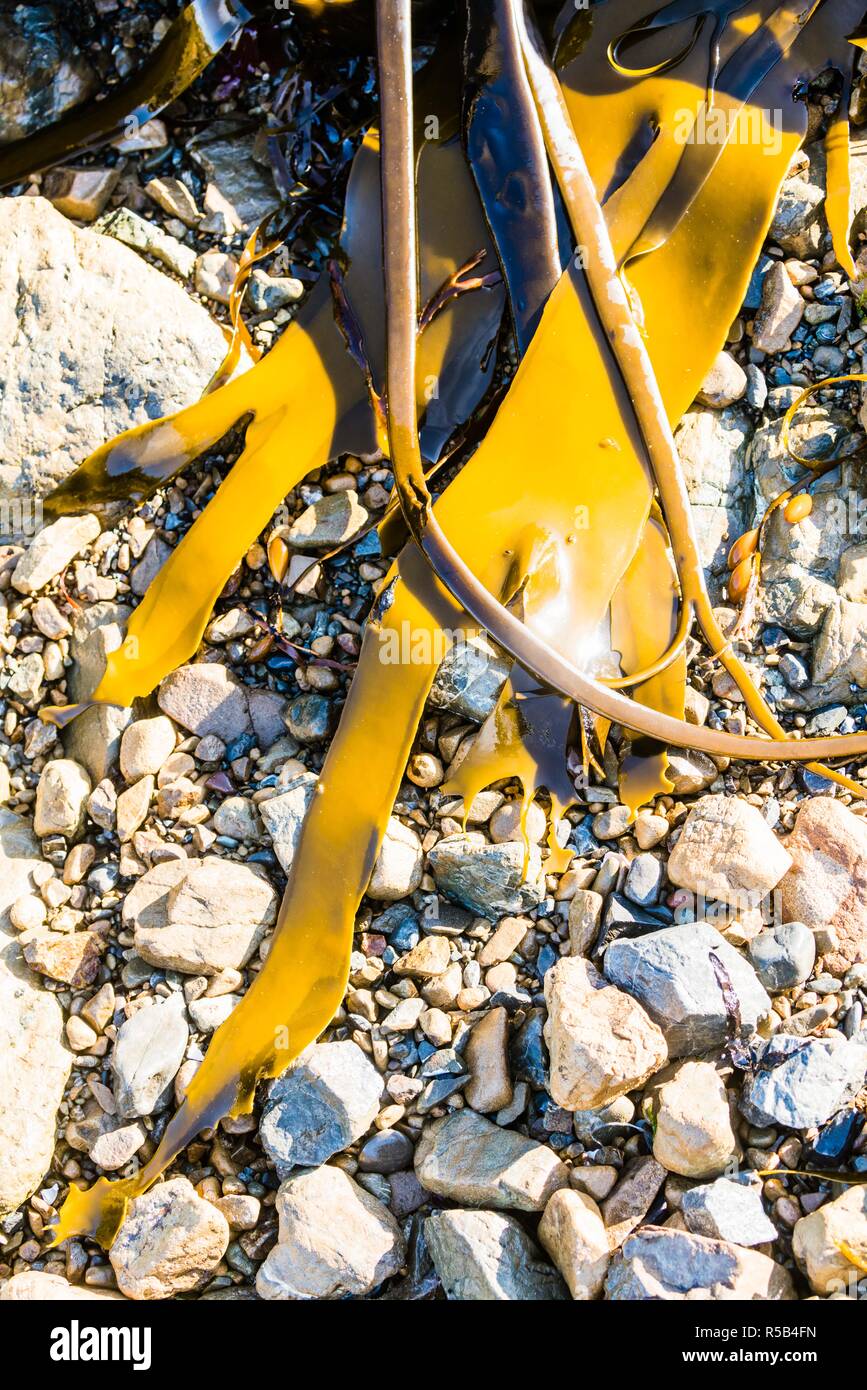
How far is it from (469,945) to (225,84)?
1.97 m

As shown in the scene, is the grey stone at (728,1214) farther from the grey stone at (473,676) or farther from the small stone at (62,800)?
the small stone at (62,800)

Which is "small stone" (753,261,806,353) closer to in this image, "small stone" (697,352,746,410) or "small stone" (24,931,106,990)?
"small stone" (697,352,746,410)

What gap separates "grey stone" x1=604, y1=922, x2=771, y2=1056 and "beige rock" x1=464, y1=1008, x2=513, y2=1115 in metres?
0.22

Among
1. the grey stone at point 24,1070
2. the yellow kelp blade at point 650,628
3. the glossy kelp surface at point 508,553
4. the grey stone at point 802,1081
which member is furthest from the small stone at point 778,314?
the grey stone at point 24,1070

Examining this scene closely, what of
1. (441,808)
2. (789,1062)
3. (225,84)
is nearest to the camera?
(789,1062)

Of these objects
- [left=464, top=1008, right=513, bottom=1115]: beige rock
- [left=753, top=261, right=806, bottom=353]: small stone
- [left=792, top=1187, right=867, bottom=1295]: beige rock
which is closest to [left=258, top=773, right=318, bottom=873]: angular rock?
[left=464, top=1008, right=513, bottom=1115]: beige rock

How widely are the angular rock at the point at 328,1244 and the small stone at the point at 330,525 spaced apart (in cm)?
118

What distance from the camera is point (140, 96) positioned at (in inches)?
88.0

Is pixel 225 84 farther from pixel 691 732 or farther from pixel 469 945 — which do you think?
pixel 469 945

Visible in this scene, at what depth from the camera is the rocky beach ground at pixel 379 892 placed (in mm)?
1670

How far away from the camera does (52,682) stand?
2.13 m

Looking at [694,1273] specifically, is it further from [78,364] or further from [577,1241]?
[78,364]

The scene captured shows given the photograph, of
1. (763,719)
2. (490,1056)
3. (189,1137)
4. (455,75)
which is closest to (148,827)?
(189,1137)

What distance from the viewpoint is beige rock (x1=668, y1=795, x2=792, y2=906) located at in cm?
182
